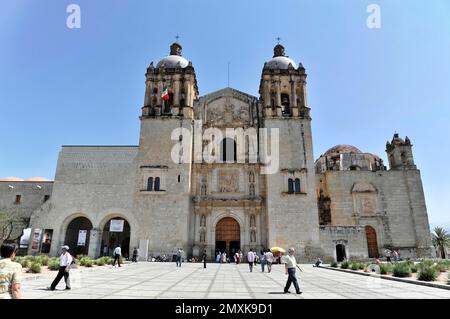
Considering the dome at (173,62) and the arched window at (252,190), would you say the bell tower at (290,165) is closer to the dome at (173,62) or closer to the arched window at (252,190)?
the arched window at (252,190)

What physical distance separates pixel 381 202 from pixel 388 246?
4.15 metres

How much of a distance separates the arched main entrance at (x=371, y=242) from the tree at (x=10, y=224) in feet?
105

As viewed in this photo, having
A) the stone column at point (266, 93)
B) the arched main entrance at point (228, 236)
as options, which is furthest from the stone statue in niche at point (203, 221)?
the stone column at point (266, 93)

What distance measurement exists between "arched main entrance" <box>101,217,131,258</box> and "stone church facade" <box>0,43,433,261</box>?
0.13 meters

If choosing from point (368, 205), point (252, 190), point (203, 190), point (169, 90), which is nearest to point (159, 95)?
point (169, 90)

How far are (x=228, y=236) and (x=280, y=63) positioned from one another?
18.4 m

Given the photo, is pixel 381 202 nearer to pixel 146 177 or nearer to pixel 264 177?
pixel 264 177

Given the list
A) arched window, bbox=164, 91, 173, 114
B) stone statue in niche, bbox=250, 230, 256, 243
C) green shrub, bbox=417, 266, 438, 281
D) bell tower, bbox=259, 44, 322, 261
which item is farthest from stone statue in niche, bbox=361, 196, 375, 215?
arched window, bbox=164, 91, 173, 114

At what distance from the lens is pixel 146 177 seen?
25.9m

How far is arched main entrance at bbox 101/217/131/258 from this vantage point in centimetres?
2473

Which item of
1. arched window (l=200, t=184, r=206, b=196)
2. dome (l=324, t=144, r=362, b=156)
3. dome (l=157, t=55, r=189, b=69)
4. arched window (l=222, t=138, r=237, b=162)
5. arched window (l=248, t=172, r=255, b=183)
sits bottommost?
arched window (l=200, t=184, r=206, b=196)

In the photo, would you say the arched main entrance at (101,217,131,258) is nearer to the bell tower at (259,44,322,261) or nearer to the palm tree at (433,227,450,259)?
the bell tower at (259,44,322,261)

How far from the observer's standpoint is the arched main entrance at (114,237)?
81.1ft
